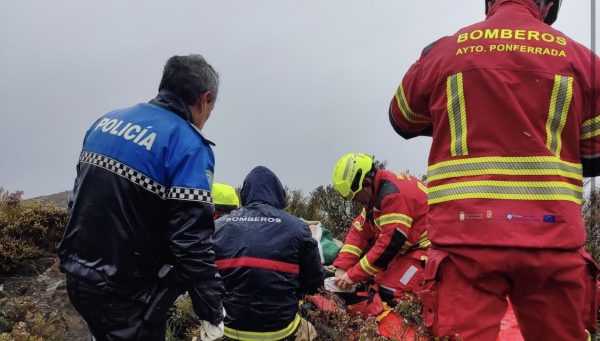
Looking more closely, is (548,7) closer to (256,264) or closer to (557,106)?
(557,106)

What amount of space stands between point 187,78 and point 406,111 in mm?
1260

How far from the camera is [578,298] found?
7.52 ft

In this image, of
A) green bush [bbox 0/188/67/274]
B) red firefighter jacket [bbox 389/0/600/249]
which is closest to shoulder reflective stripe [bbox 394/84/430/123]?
red firefighter jacket [bbox 389/0/600/249]

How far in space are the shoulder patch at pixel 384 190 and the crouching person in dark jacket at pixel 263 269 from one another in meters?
1.07

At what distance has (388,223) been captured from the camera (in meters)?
4.97

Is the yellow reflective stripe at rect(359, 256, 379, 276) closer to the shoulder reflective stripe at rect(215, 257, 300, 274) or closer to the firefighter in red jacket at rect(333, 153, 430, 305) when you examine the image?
the firefighter in red jacket at rect(333, 153, 430, 305)

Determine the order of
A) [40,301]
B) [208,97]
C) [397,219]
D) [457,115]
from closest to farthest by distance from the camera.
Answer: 1. [457,115]
2. [208,97]
3. [397,219]
4. [40,301]

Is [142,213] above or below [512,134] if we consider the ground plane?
below

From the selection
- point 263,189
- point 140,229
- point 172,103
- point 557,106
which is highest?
point 172,103

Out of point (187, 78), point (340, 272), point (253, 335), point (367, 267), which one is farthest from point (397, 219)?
point (187, 78)

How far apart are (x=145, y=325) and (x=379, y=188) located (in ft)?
9.88

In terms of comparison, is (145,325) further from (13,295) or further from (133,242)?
(13,295)

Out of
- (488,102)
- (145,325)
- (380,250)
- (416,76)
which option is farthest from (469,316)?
(380,250)

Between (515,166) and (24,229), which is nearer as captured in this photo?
(515,166)
